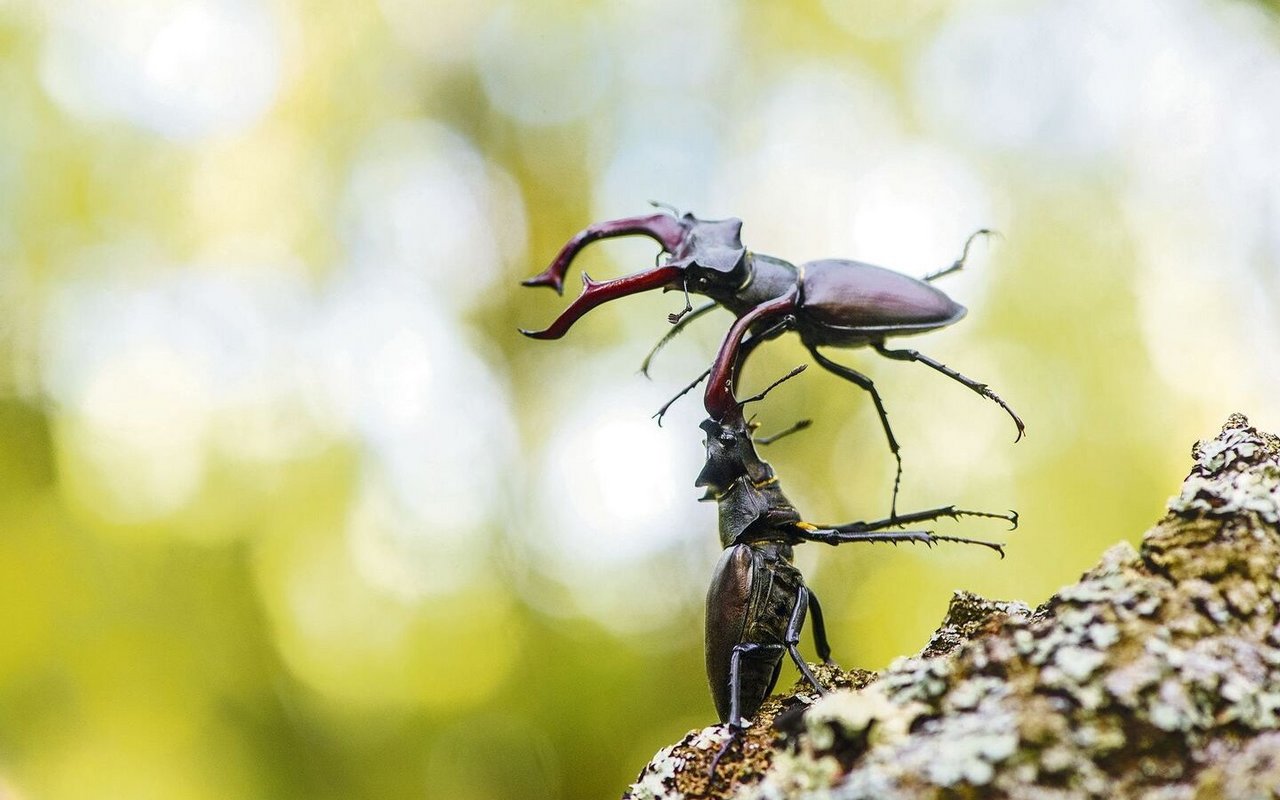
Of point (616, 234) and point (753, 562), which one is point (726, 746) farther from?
point (616, 234)

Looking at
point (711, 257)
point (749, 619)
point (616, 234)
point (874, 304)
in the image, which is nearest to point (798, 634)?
point (749, 619)

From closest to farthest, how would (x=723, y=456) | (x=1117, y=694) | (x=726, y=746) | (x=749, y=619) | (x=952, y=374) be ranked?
1. (x=1117, y=694)
2. (x=726, y=746)
3. (x=952, y=374)
4. (x=749, y=619)
5. (x=723, y=456)

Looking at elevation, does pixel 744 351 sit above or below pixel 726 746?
above

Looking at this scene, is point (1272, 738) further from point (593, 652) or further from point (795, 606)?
point (593, 652)

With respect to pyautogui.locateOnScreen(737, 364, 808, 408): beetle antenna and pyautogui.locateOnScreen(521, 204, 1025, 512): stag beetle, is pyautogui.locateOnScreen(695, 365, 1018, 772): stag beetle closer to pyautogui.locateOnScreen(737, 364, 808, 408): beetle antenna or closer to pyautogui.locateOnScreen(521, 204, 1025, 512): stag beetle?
A: pyautogui.locateOnScreen(737, 364, 808, 408): beetle antenna

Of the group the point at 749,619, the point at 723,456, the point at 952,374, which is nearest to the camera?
the point at 952,374

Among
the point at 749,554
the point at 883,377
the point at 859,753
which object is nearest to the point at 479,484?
the point at 883,377

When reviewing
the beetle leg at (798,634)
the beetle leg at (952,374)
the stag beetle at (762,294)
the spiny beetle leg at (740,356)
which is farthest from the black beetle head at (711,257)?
the beetle leg at (798,634)

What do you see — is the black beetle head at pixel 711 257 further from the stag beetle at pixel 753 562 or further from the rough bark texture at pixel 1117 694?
the rough bark texture at pixel 1117 694
